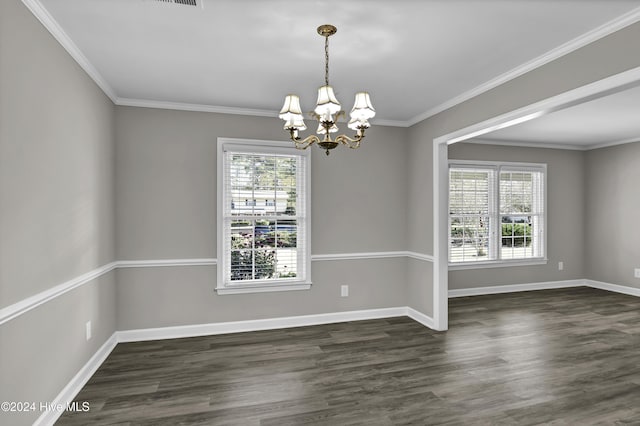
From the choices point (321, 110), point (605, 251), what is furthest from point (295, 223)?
point (605, 251)

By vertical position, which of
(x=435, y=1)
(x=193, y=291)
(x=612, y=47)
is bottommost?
(x=193, y=291)

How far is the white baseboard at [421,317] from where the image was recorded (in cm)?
442

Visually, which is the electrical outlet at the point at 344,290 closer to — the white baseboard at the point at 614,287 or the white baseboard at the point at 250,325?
the white baseboard at the point at 250,325

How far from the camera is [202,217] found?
165 inches

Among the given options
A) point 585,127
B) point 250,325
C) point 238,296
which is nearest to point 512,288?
point 585,127

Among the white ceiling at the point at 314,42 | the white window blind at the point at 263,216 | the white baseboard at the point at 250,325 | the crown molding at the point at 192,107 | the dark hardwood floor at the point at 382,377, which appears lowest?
the dark hardwood floor at the point at 382,377

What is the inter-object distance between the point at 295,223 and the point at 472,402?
267 cm

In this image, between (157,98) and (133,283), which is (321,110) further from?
(133,283)

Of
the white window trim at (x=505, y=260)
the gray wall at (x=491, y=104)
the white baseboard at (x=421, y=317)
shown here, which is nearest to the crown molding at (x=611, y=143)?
the white window trim at (x=505, y=260)

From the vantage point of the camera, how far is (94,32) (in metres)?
2.54

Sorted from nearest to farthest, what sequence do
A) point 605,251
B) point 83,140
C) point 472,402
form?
point 472,402
point 83,140
point 605,251

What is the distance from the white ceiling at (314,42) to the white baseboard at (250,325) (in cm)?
256

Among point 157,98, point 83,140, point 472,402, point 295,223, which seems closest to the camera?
point 472,402

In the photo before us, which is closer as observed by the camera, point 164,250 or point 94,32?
point 94,32
